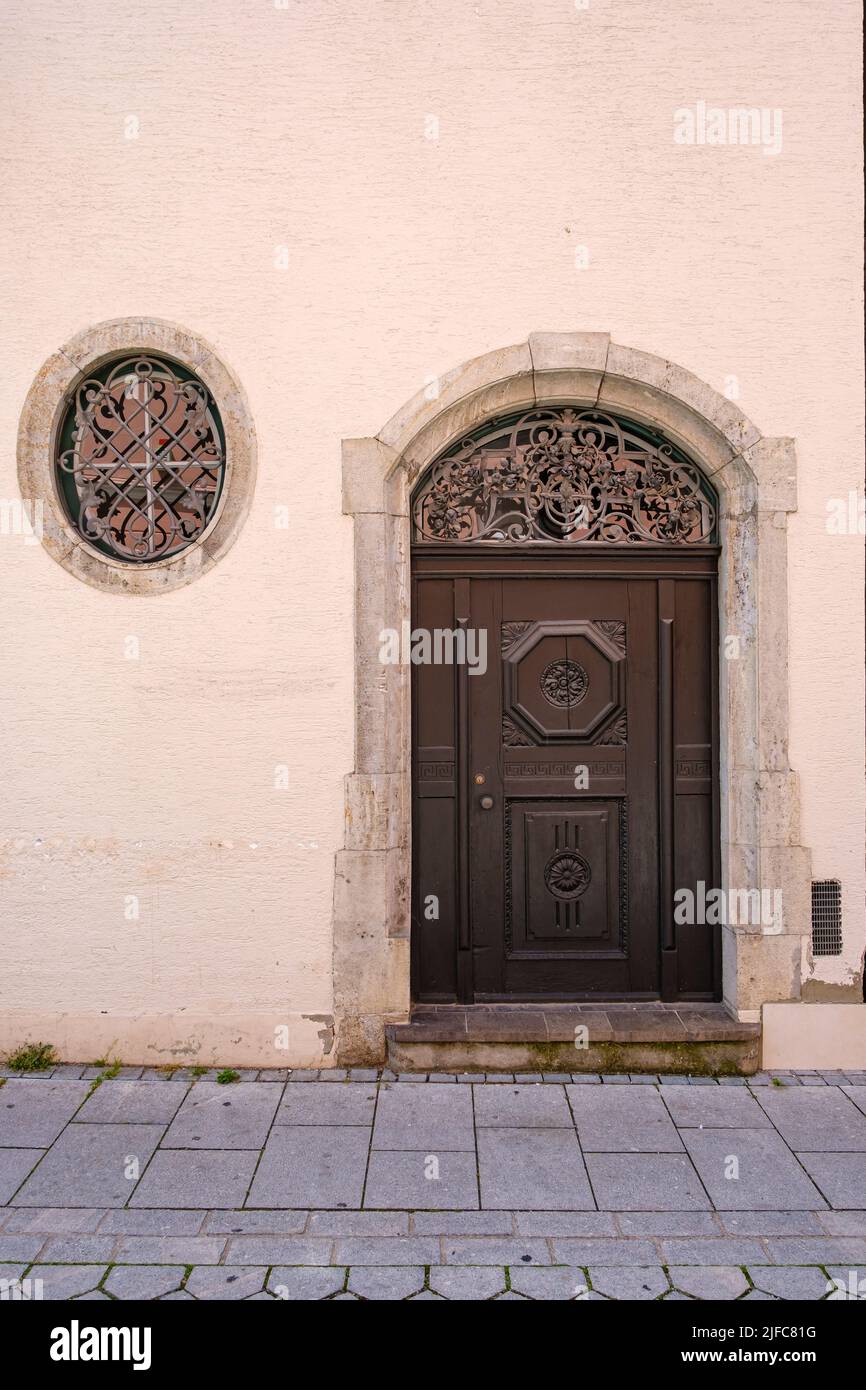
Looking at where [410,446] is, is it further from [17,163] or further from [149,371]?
[17,163]

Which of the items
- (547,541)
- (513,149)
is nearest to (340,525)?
(547,541)

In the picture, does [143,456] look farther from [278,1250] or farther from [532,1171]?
[532,1171]

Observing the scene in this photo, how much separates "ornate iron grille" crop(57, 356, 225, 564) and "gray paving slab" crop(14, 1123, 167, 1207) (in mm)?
2630

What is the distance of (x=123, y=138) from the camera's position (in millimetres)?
4484

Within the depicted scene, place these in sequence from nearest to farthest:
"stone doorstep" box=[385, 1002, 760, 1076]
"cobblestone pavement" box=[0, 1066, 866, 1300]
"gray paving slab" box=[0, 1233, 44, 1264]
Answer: "cobblestone pavement" box=[0, 1066, 866, 1300], "gray paving slab" box=[0, 1233, 44, 1264], "stone doorstep" box=[385, 1002, 760, 1076]

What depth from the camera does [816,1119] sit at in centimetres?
402

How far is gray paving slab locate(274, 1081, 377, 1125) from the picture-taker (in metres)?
3.96

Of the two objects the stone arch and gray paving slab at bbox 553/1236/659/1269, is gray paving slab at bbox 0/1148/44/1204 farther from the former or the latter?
gray paving slab at bbox 553/1236/659/1269

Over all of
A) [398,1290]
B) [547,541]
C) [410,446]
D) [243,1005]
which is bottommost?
[398,1290]

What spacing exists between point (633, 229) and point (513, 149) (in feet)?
2.30

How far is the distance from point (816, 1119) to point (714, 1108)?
0.43 m

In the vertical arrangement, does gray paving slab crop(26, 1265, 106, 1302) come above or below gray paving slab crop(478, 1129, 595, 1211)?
below

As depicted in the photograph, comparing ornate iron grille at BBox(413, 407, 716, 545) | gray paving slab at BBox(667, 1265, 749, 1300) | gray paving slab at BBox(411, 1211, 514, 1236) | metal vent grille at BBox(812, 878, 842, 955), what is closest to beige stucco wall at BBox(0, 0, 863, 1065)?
metal vent grille at BBox(812, 878, 842, 955)

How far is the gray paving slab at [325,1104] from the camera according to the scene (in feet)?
13.0
